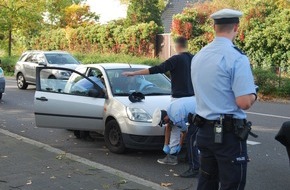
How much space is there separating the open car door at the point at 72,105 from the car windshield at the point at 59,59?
10476 mm

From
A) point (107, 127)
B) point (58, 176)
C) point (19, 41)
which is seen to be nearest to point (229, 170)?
point (58, 176)

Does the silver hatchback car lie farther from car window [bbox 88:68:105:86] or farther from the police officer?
the police officer

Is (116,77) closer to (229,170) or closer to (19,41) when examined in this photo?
(229,170)

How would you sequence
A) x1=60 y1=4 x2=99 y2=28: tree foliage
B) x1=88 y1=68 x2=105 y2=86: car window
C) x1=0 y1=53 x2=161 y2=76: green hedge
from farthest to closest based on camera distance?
1. x1=60 y1=4 x2=99 y2=28: tree foliage
2. x1=0 y1=53 x2=161 y2=76: green hedge
3. x1=88 y1=68 x2=105 y2=86: car window

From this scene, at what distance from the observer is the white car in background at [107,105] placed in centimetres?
677

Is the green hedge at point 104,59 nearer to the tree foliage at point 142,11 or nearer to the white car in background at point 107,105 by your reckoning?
the tree foliage at point 142,11

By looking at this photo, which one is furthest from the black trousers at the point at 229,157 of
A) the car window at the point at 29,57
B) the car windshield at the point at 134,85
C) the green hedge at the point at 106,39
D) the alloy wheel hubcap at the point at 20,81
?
the green hedge at the point at 106,39

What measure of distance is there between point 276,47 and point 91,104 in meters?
14.8

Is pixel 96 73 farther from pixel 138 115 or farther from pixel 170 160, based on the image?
pixel 170 160

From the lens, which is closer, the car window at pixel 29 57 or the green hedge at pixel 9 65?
the car window at pixel 29 57

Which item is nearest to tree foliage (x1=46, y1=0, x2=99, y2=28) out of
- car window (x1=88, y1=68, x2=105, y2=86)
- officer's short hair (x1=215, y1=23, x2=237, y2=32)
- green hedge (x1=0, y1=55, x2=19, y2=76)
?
green hedge (x1=0, y1=55, x2=19, y2=76)

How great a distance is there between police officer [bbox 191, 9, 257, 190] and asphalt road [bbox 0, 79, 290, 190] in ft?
7.11

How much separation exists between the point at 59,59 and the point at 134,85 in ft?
37.1

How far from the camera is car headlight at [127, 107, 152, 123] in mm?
6746
